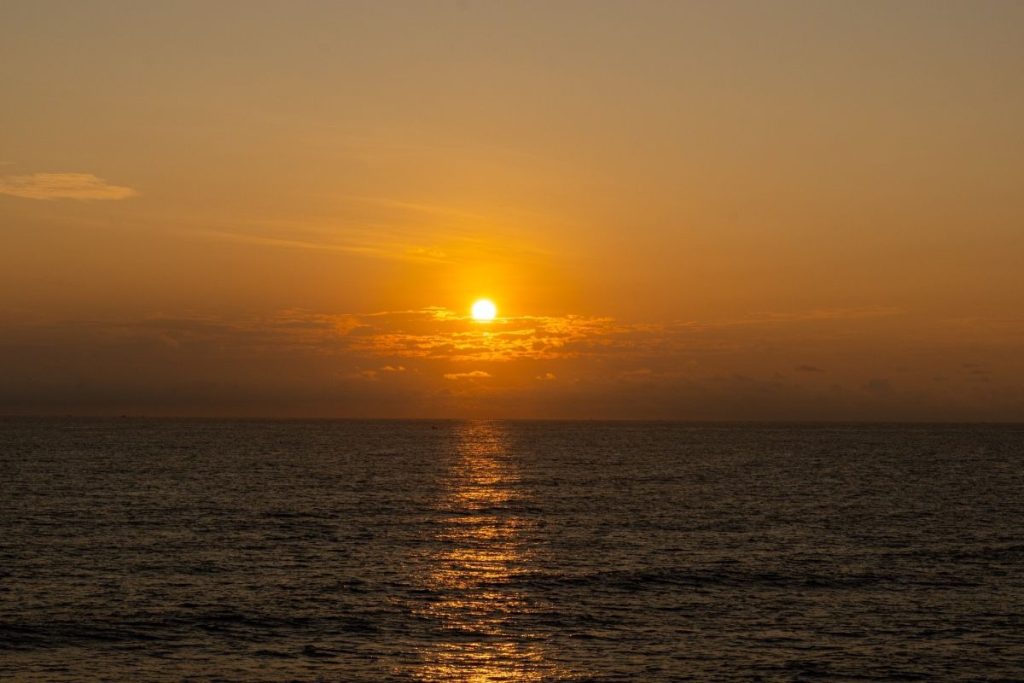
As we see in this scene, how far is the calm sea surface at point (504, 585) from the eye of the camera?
3919 cm

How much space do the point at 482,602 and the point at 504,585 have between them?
4312 millimetres

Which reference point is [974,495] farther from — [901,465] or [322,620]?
[322,620]

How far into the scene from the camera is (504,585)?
177 feet

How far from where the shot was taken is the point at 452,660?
3922cm

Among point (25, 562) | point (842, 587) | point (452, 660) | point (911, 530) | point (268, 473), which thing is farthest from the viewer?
point (268, 473)

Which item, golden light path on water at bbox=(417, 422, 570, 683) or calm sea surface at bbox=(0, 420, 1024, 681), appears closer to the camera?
golden light path on water at bbox=(417, 422, 570, 683)

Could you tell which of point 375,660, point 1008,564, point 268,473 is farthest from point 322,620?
point 268,473

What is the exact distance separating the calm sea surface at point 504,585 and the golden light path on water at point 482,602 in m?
0.18

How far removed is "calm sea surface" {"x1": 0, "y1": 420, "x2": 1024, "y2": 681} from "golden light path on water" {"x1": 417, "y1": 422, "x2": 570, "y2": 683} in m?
0.18

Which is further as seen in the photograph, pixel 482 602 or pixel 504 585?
pixel 504 585

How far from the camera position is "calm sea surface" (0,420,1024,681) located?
1543 inches

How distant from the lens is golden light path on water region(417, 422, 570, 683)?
125ft

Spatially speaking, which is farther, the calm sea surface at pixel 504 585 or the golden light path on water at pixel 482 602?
the calm sea surface at pixel 504 585

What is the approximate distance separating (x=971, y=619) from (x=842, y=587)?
852cm
